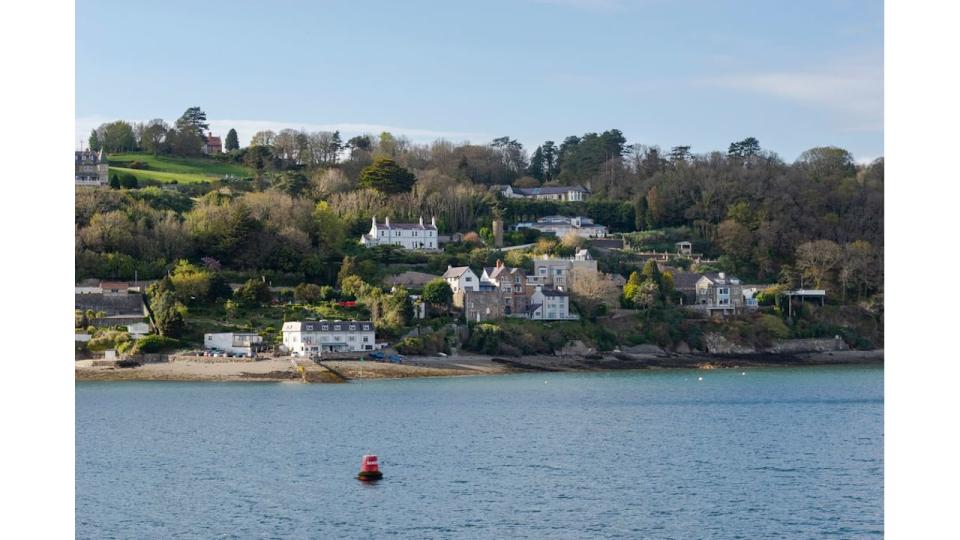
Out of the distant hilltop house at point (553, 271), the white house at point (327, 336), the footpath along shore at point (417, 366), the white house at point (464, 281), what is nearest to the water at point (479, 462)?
the footpath along shore at point (417, 366)

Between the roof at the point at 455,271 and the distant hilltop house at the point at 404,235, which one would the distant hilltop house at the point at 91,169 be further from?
the roof at the point at 455,271

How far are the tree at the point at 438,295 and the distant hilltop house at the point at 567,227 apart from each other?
18.4 m

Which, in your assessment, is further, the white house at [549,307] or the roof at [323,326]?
the white house at [549,307]

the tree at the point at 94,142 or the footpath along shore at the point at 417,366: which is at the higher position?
the tree at the point at 94,142

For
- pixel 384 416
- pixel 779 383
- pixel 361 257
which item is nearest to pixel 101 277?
pixel 361 257

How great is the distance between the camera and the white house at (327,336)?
47.9m

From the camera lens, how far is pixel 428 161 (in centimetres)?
8612

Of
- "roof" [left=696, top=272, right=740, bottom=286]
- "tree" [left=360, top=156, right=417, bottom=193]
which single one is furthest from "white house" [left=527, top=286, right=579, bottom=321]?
"tree" [left=360, top=156, right=417, bottom=193]

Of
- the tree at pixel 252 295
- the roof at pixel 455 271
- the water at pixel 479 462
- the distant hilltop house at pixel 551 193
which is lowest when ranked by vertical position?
the water at pixel 479 462

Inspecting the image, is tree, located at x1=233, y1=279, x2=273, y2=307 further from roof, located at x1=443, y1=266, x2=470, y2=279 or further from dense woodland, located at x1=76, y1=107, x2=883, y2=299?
roof, located at x1=443, y1=266, x2=470, y2=279

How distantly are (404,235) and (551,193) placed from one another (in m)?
20.0

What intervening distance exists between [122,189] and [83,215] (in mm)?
7532

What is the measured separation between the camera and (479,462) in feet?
84.2

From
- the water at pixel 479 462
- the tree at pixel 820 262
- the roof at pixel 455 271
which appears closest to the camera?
the water at pixel 479 462
